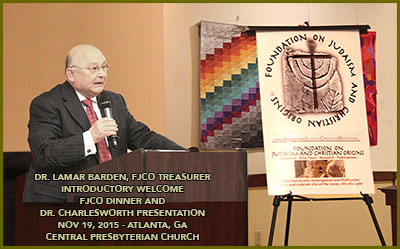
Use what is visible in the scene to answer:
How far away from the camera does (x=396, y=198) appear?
137 inches

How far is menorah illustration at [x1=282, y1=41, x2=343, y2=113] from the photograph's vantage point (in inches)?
130

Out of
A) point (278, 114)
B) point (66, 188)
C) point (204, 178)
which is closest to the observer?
point (204, 178)

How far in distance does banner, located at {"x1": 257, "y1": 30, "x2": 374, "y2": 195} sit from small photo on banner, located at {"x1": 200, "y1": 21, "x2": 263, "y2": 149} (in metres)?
0.98

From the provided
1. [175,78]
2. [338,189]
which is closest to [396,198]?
[338,189]

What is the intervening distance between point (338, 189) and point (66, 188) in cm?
159

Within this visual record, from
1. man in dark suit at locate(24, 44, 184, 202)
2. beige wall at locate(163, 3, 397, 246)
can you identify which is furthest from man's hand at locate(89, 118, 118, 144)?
beige wall at locate(163, 3, 397, 246)

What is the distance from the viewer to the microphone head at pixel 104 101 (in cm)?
303

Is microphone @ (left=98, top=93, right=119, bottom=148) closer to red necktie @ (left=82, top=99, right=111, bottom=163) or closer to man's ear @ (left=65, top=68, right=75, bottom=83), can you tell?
red necktie @ (left=82, top=99, right=111, bottom=163)

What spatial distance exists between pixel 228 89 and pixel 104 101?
146cm

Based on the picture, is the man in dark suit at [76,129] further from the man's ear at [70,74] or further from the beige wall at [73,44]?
the beige wall at [73,44]

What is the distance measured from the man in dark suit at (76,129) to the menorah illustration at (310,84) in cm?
81

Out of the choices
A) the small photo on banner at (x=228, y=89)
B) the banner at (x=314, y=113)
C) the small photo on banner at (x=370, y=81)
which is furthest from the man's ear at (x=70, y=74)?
the small photo on banner at (x=370, y=81)

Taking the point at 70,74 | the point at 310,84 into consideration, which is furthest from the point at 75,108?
the point at 310,84

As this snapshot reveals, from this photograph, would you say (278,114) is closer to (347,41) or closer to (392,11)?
(347,41)
